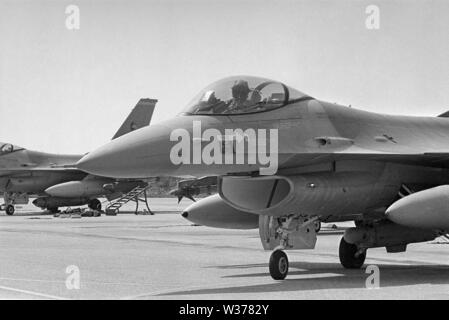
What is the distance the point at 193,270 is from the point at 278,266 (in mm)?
1764

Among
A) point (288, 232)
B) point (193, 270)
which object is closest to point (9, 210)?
point (193, 270)

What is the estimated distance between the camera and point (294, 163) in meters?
9.95

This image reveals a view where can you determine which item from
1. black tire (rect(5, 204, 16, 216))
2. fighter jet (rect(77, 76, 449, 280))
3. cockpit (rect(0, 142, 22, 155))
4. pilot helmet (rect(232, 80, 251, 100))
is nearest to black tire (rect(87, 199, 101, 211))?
black tire (rect(5, 204, 16, 216))

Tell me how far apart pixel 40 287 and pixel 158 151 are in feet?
7.28

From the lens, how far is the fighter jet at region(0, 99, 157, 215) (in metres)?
32.2

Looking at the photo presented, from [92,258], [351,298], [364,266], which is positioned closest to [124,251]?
[92,258]

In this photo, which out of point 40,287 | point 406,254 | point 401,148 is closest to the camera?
point 40,287

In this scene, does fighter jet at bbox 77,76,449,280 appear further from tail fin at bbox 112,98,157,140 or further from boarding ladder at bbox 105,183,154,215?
tail fin at bbox 112,98,157,140

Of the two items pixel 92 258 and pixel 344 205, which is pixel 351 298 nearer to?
pixel 344 205

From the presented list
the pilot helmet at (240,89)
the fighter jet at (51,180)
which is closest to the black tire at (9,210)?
the fighter jet at (51,180)

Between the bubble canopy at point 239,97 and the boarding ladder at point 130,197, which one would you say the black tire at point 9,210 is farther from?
the bubble canopy at point 239,97

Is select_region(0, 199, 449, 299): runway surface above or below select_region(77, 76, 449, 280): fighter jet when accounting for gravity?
below

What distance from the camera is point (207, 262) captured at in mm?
12523

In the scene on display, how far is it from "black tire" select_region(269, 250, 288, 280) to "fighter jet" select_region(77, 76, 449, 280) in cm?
1
